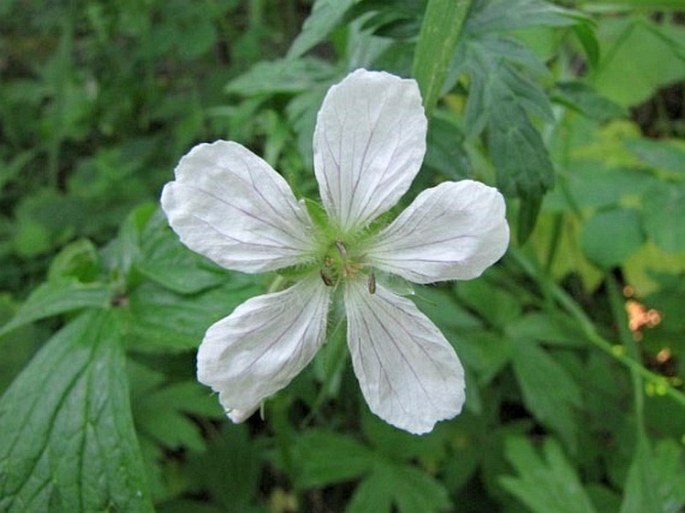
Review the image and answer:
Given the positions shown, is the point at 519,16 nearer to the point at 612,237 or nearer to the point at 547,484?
the point at 612,237

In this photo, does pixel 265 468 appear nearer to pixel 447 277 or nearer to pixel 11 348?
pixel 11 348

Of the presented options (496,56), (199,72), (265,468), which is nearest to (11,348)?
(265,468)

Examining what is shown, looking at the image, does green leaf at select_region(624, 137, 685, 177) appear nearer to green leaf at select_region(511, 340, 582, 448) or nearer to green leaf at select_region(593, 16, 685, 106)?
green leaf at select_region(511, 340, 582, 448)

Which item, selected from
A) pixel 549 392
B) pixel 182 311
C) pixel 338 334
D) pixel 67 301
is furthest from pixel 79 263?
Answer: pixel 549 392

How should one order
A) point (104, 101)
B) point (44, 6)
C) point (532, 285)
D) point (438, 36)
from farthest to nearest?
point (104, 101)
point (44, 6)
point (532, 285)
point (438, 36)

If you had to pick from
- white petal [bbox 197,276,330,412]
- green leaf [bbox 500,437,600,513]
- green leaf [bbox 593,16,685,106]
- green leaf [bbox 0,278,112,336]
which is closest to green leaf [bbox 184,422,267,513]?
green leaf [bbox 500,437,600,513]

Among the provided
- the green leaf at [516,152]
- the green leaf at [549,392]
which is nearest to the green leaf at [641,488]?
the green leaf at [549,392]
